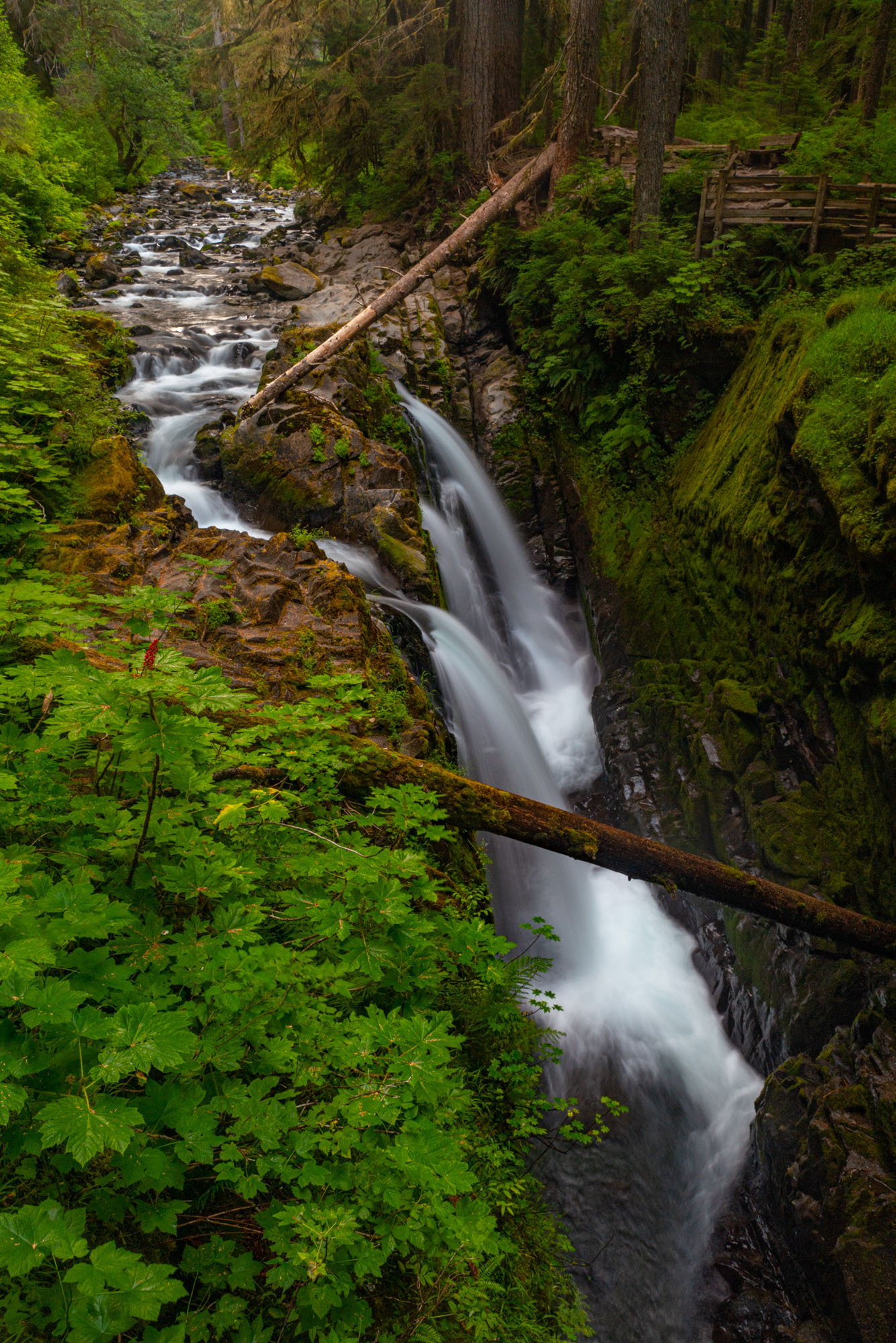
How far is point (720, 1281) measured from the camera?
14.2 feet

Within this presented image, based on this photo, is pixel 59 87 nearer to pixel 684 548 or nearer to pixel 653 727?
pixel 684 548

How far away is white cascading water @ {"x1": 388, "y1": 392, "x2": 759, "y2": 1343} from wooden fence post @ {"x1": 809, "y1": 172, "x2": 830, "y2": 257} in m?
5.46

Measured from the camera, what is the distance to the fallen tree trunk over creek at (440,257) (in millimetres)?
10336

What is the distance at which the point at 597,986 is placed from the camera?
6145 mm

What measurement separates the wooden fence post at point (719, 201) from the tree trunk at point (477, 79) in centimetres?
838

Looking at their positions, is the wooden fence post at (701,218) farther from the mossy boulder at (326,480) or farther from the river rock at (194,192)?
the river rock at (194,192)

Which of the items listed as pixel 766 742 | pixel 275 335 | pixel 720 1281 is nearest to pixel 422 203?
pixel 275 335

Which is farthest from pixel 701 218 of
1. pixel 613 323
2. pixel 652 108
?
pixel 613 323

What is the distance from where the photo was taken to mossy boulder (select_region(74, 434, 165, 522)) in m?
A: 5.61

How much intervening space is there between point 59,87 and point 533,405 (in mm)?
19948

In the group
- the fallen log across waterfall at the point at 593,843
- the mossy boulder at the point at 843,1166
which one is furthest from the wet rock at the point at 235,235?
the mossy boulder at the point at 843,1166

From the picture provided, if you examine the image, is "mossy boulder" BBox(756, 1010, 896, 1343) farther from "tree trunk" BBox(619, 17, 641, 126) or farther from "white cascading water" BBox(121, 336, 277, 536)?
"tree trunk" BBox(619, 17, 641, 126)

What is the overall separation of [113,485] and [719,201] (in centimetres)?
852

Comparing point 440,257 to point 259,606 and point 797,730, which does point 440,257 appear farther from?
point 797,730
